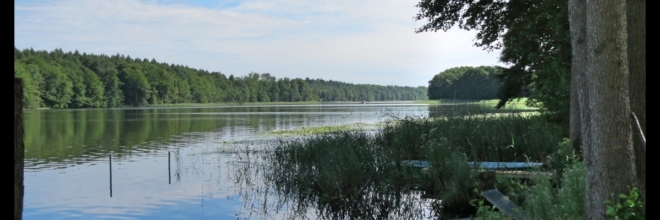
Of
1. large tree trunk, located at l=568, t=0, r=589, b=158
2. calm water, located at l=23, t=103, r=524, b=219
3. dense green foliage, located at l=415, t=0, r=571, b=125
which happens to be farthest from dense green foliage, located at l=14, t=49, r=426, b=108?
large tree trunk, located at l=568, t=0, r=589, b=158

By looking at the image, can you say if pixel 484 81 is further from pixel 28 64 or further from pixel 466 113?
pixel 28 64

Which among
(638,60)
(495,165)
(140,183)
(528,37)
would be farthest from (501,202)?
(140,183)

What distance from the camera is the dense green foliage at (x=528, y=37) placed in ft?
35.4

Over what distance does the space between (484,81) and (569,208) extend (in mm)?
50221

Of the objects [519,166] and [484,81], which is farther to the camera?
[484,81]

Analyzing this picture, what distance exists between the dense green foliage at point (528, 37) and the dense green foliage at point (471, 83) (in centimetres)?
2263

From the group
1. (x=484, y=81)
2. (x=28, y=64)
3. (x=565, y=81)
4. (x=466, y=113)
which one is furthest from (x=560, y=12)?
(x=28, y=64)

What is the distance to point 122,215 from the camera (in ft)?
34.4

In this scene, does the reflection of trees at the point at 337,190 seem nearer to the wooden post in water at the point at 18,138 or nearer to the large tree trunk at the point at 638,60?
the large tree trunk at the point at 638,60

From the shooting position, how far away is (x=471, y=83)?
56719mm

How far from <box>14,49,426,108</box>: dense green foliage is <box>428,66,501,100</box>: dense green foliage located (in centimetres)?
5365

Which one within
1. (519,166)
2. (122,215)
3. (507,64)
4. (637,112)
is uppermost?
(507,64)

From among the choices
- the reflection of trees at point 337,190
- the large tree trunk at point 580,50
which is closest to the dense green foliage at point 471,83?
the reflection of trees at point 337,190

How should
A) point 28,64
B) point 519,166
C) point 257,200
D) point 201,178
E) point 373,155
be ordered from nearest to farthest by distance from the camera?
point 519,166 → point 257,200 → point 373,155 → point 201,178 → point 28,64
